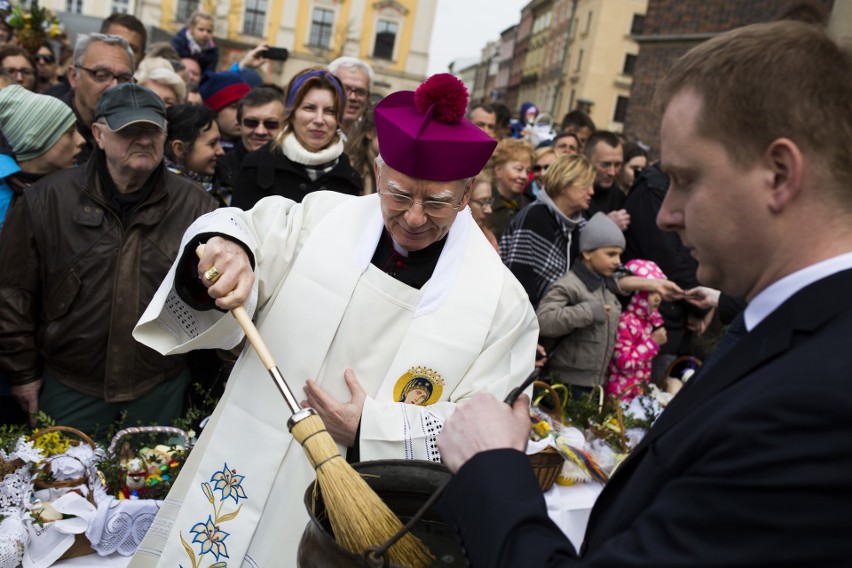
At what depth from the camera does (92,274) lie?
3459 millimetres

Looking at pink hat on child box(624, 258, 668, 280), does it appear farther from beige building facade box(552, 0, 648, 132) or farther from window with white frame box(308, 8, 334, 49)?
beige building facade box(552, 0, 648, 132)

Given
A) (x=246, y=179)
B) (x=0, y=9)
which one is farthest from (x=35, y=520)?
(x=0, y=9)

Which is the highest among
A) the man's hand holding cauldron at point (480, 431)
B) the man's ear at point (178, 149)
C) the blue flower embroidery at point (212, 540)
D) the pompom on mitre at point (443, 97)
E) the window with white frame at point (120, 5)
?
the window with white frame at point (120, 5)

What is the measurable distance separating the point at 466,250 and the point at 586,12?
52.9m

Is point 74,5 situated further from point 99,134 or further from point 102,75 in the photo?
point 99,134

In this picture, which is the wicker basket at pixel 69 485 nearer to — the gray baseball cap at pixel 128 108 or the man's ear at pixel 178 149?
the gray baseball cap at pixel 128 108

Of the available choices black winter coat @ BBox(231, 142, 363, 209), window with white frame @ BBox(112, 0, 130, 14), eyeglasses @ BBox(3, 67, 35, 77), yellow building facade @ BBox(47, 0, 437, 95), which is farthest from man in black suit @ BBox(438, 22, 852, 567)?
yellow building facade @ BBox(47, 0, 437, 95)

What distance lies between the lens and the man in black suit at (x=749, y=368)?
1013mm

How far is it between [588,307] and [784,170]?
142 inches

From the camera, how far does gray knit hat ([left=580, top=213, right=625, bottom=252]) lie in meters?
4.91

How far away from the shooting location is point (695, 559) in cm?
104

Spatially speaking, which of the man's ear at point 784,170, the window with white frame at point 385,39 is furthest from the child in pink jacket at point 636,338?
the window with white frame at point 385,39

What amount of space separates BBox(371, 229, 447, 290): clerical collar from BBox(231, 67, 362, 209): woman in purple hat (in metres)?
1.78

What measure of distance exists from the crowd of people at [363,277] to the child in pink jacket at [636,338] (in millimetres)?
18
